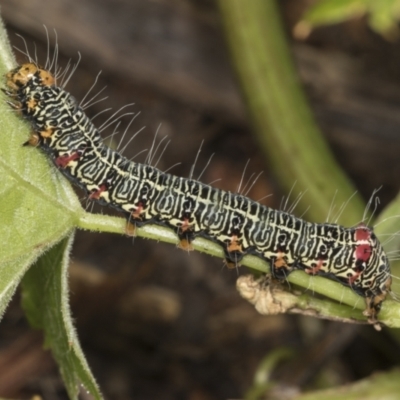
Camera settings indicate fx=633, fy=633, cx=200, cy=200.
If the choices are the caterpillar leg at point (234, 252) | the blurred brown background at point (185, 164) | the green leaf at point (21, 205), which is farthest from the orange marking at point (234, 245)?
the blurred brown background at point (185, 164)

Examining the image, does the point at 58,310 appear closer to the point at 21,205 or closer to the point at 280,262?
the point at 21,205

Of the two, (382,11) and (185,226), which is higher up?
(382,11)

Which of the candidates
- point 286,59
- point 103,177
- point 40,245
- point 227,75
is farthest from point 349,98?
point 40,245

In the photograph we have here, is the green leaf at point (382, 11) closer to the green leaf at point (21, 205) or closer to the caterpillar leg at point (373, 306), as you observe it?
the caterpillar leg at point (373, 306)

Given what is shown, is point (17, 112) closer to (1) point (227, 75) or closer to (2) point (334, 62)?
(1) point (227, 75)

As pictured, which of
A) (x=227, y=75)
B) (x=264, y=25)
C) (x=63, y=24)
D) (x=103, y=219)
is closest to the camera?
(x=103, y=219)

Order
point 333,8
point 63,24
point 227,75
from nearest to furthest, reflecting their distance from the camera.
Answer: point 333,8 → point 63,24 → point 227,75

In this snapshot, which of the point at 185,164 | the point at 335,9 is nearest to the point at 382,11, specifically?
the point at 335,9
